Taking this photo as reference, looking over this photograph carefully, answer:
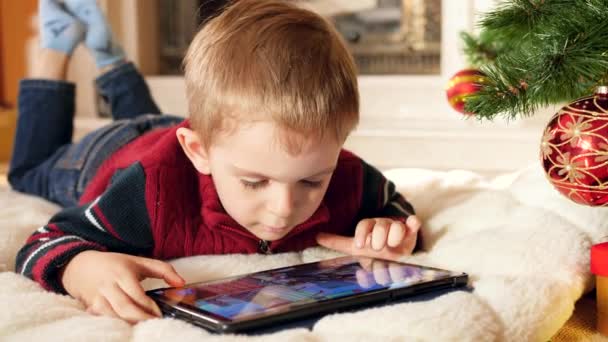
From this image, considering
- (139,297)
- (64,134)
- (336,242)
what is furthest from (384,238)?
(64,134)

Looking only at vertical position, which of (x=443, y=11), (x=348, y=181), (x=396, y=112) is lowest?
(x=396, y=112)

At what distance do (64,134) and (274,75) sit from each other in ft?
2.44

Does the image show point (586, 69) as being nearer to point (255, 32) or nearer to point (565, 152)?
point (565, 152)

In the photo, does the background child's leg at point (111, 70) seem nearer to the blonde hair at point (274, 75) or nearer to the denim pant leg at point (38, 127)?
the denim pant leg at point (38, 127)

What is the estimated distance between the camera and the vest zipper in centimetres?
91

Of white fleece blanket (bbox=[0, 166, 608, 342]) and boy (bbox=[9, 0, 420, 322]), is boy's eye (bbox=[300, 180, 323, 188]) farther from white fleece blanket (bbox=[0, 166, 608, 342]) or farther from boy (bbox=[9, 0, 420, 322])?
white fleece blanket (bbox=[0, 166, 608, 342])

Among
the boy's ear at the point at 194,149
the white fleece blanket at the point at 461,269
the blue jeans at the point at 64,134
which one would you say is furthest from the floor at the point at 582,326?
the blue jeans at the point at 64,134

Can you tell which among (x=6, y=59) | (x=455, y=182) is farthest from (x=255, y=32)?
(x=6, y=59)

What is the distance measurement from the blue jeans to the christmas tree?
2.19 ft

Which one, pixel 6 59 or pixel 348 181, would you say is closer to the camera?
pixel 348 181

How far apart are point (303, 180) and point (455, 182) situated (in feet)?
1.51

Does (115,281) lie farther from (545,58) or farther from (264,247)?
(545,58)

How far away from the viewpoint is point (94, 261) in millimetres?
747

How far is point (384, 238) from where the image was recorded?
2.83ft
